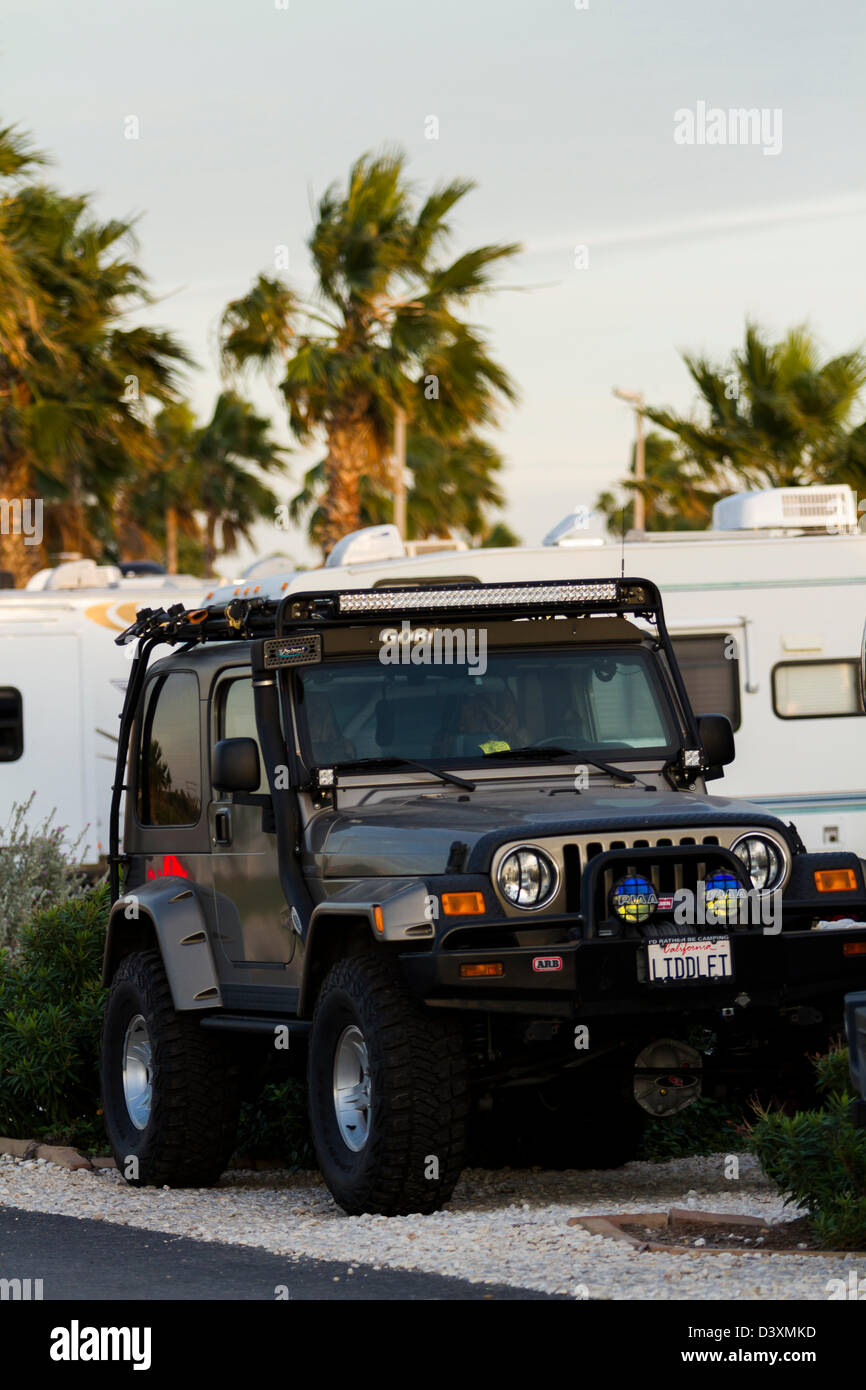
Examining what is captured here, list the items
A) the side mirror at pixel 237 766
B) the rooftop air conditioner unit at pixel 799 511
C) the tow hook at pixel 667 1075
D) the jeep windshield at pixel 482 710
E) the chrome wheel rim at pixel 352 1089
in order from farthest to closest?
the rooftop air conditioner unit at pixel 799 511 < the jeep windshield at pixel 482 710 < the side mirror at pixel 237 766 < the tow hook at pixel 667 1075 < the chrome wheel rim at pixel 352 1089

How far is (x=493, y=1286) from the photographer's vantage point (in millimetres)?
6008

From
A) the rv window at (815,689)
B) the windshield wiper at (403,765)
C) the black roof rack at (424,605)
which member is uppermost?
the black roof rack at (424,605)

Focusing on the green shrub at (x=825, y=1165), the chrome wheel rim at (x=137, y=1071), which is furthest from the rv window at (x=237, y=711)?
the green shrub at (x=825, y=1165)

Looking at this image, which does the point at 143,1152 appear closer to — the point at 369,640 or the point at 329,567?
the point at 369,640

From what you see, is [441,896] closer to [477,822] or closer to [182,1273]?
[477,822]

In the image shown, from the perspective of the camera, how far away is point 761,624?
14461 millimetres

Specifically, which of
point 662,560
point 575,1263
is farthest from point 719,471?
point 575,1263

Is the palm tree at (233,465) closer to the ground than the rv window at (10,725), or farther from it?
farther from it

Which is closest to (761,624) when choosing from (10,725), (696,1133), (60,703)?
(60,703)

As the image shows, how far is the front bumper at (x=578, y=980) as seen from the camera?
6770mm

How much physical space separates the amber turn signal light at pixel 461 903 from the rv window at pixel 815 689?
7907 mm

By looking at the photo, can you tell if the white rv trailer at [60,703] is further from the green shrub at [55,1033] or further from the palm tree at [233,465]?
the palm tree at [233,465]

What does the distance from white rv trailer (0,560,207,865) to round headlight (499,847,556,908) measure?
31.4 ft

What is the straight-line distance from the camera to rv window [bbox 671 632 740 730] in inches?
566
